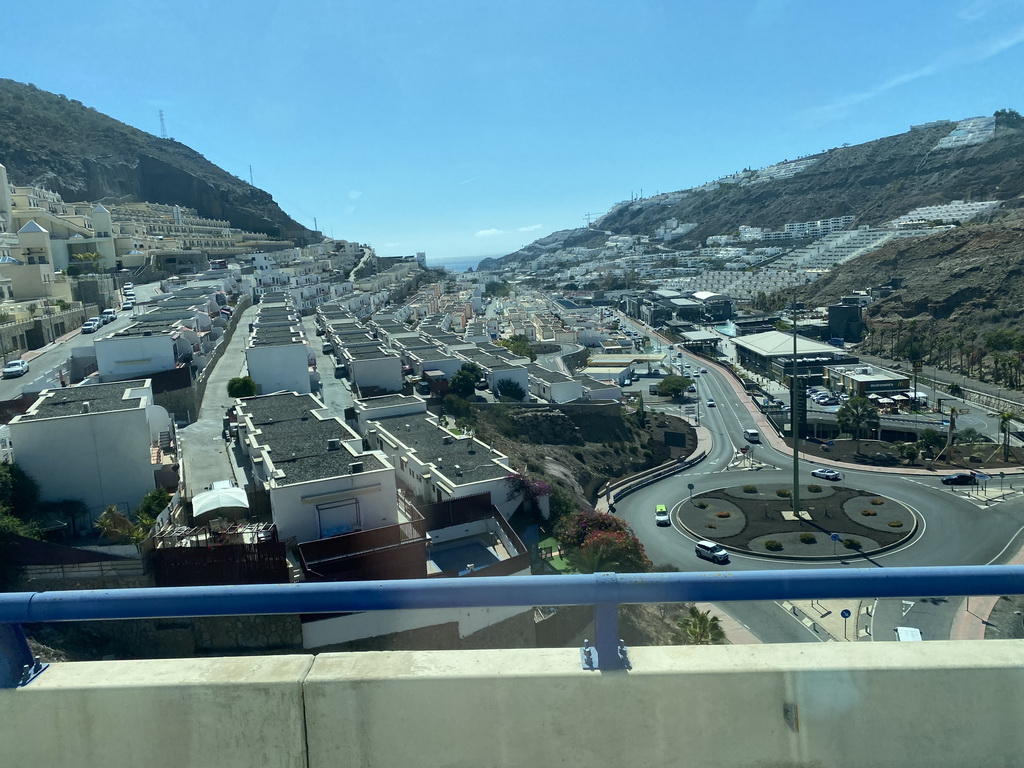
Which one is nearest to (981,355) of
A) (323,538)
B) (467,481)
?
(467,481)

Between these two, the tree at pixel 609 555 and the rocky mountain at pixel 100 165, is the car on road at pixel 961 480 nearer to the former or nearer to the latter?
the tree at pixel 609 555

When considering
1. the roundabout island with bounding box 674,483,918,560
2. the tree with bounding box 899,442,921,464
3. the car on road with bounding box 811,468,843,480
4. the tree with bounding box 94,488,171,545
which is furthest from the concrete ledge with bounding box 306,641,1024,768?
the tree with bounding box 899,442,921,464

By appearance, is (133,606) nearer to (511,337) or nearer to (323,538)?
(323,538)

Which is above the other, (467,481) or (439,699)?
(439,699)

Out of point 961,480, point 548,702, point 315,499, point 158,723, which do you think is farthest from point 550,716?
point 961,480

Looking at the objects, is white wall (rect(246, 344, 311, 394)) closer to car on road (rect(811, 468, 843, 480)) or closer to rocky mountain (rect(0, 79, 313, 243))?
car on road (rect(811, 468, 843, 480))
